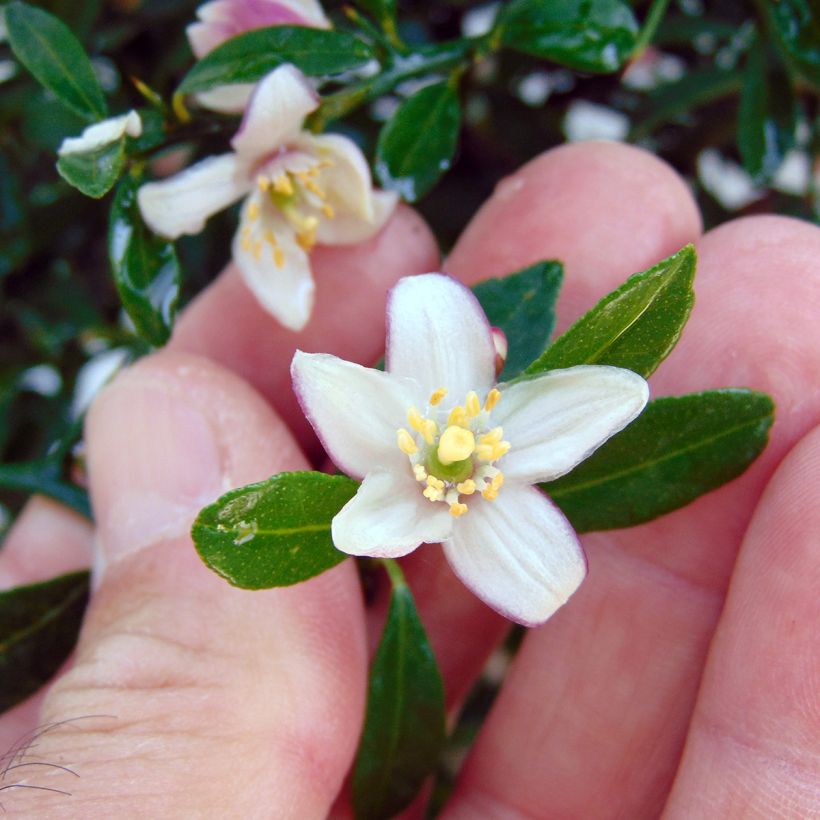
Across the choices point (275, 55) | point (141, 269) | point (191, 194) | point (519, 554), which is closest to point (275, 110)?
point (275, 55)

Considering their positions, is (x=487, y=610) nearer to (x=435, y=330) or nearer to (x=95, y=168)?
(x=435, y=330)

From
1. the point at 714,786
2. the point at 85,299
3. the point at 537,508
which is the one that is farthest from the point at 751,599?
the point at 85,299

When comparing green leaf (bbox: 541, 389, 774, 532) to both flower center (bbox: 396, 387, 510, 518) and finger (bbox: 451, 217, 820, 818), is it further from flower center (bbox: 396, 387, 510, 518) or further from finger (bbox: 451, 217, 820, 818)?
finger (bbox: 451, 217, 820, 818)

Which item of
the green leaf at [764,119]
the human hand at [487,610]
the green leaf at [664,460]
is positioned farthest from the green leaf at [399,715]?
the green leaf at [764,119]

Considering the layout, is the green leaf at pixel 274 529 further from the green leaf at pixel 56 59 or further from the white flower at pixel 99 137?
A: the green leaf at pixel 56 59

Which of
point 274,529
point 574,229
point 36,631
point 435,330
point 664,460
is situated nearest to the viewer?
point 274,529

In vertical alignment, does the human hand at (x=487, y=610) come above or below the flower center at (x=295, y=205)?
below

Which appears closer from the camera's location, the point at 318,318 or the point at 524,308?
the point at 524,308
